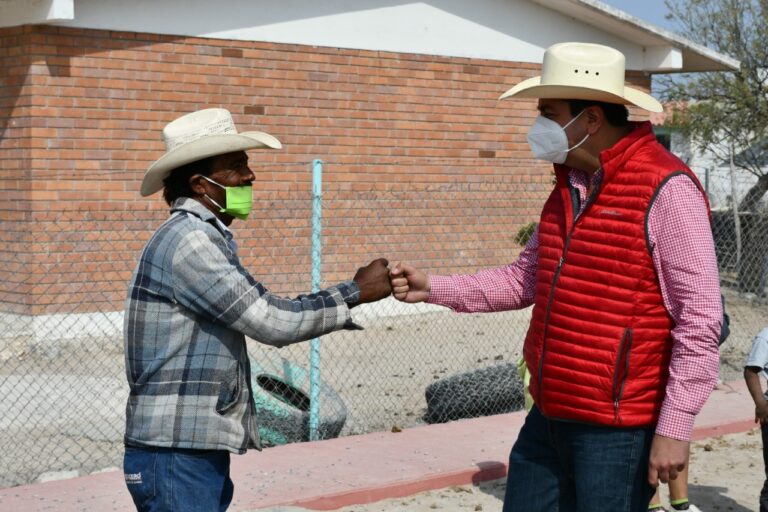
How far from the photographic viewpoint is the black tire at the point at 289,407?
746 cm

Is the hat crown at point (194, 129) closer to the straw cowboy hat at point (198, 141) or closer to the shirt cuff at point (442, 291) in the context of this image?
the straw cowboy hat at point (198, 141)

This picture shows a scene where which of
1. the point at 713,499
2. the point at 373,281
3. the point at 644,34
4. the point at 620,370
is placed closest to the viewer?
the point at 620,370

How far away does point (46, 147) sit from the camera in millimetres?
10688

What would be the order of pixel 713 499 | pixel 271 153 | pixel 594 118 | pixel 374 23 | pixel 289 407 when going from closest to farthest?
pixel 594 118
pixel 713 499
pixel 289 407
pixel 271 153
pixel 374 23

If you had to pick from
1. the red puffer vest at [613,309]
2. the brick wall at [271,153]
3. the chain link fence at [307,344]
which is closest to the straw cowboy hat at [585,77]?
the red puffer vest at [613,309]

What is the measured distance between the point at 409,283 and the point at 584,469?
107cm

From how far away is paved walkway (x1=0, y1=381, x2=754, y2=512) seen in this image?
20.0ft

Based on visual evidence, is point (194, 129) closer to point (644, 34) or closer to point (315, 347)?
point (315, 347)

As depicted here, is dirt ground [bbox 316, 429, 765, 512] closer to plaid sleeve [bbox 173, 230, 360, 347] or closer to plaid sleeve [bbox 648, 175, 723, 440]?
plaid sleeve [bbox 173, 230, 360, 347]

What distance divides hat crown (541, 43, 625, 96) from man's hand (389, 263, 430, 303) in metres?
0.89

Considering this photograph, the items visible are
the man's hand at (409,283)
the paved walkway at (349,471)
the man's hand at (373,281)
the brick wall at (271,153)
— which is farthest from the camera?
the brick wall at (271,153)

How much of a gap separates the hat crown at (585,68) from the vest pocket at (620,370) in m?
0.77

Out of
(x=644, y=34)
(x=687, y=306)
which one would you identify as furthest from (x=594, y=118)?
(x=644, y=34)

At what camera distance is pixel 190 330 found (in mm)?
3295
